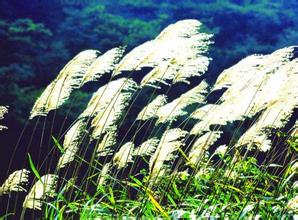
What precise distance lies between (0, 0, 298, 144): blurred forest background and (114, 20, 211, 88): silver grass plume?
9.55m

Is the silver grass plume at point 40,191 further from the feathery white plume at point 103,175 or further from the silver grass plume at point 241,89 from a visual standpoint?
the silver grass plume at point 241,89

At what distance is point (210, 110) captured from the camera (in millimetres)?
2754

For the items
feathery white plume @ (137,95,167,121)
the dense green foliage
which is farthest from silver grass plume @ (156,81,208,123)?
the dense green foliage

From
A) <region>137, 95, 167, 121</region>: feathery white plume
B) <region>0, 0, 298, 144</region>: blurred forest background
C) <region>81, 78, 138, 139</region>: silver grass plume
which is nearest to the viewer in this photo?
<region>81, 78, 138, 139</region>: silver grass plume

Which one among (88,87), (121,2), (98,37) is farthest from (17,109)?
(121,2)

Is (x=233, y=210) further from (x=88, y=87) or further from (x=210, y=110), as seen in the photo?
(x=88, y=87)

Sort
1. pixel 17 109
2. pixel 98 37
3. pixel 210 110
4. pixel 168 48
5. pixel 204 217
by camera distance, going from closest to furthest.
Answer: pixel 204 217, pixel 168 48, pixel 210 110, pixel 17 109, pixel 98 37

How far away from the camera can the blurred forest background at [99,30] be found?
508 inches

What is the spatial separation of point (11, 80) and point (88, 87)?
1.67 meters

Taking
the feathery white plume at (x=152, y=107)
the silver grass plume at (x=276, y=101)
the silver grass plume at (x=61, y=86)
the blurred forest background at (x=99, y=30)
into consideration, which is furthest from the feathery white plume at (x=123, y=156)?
the blurred forest background at (x=99, y=30)

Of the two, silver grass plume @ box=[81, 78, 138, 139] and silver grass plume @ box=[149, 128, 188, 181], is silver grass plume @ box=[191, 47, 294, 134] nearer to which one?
silver grass plume @ box=[149, 128, 188, 181]

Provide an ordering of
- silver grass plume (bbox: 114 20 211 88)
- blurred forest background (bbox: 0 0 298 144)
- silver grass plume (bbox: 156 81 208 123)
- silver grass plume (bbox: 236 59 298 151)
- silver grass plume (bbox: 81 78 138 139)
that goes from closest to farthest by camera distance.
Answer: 1. silver grass plume (bbox: 236 59 298 151)
2. silver grass plume (bbox: 114 20 211 88)
3. silver grass plume (bbox: 81 78 138 139)
4. silver grass plume (bbox: 156 81 208 123)
5. blurred forest background (bbox: 0 0 298 144)

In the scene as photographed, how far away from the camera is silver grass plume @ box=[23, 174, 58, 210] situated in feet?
8.51

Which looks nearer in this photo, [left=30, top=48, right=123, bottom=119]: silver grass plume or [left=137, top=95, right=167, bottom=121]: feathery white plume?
[left=30, top=48, right=123, bottom=119]: silver grass plume
